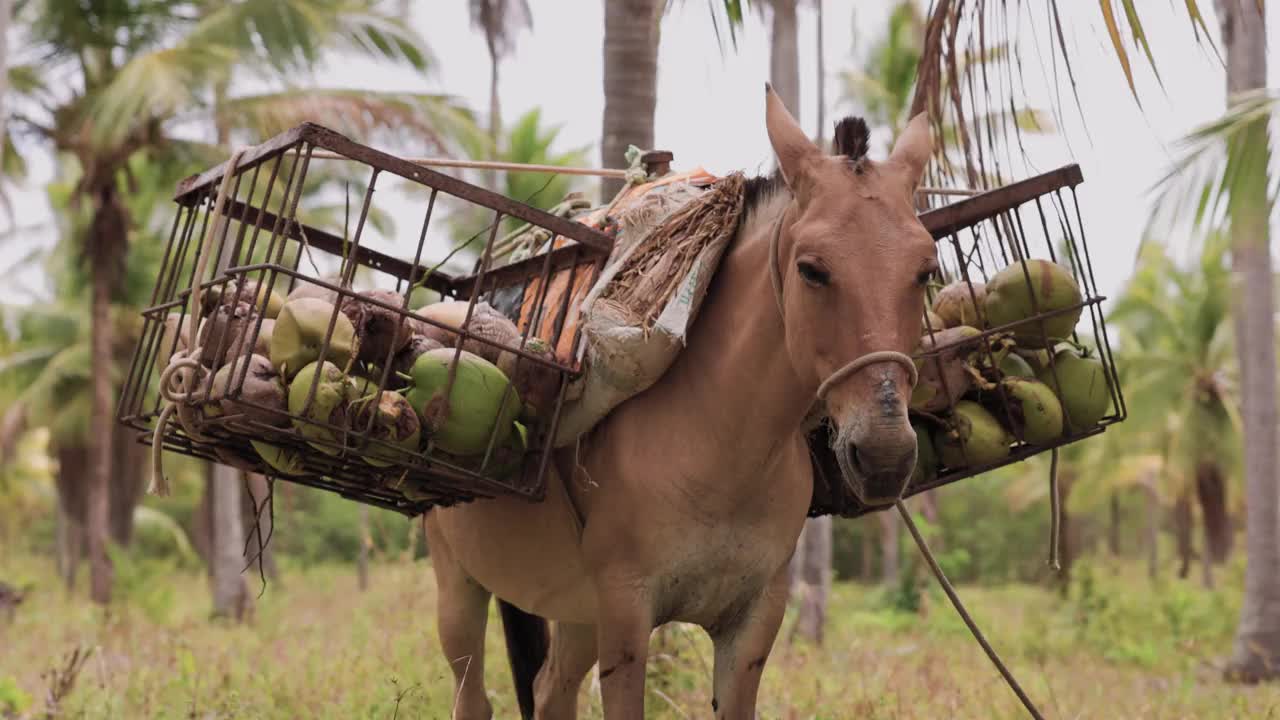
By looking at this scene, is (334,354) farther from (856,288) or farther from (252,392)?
(856,288)

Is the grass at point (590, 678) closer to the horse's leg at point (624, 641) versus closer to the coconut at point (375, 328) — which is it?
the horse's leg at point (624, 641)

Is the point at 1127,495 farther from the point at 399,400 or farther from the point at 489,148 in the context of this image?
the point at 399,400

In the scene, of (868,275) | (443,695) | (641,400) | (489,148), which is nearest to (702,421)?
(641,400)

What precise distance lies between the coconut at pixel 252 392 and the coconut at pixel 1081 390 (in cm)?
235

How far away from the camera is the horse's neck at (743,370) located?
126 inches

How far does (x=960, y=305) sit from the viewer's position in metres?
3.88

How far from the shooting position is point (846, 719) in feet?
18.5

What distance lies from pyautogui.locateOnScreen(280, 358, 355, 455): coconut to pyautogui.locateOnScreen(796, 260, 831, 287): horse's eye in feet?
3.87

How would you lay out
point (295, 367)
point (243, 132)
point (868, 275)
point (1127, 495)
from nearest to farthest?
point (868, 275) < point (295, 367) < point (243, 132) < point (1127, 495)

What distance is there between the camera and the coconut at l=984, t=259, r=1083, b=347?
11.9 ft

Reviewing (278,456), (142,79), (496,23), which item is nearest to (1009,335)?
(278,456)

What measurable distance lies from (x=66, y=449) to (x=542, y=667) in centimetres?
2954

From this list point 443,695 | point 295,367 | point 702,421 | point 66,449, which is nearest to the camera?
point 295,367

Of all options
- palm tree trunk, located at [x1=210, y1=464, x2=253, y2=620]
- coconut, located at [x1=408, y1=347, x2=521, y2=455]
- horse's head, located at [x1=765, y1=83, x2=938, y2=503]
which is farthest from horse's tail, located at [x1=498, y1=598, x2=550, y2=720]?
palm tree trunk, located at [x1=210, y1=464, x2=253, y2=620]
